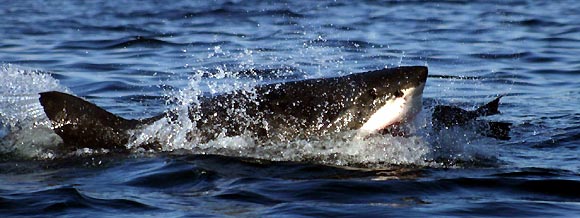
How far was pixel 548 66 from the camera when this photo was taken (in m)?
16.7

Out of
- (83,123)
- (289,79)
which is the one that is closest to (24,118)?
(83,123)

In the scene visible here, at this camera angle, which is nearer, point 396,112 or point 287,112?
point 396,112

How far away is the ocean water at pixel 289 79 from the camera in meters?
8.32

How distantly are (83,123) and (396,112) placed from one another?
7.50 feet

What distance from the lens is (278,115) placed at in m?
9.78

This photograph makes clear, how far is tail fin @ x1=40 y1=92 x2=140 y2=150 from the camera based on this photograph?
9.62m

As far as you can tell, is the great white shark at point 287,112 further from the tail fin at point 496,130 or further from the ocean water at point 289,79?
the tail fin at point 496,130

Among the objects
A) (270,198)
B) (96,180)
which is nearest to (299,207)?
(270,198)

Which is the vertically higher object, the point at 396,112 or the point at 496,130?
the point at 396,112

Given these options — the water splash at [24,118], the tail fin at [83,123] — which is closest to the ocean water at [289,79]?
the water splash at [24,118]

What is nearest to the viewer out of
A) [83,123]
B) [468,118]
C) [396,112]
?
[396,112]

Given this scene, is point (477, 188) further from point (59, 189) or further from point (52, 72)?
point (52, 72)

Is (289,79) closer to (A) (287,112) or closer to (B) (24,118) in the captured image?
(B) (24,118)

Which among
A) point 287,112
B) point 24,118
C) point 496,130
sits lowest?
point 496,130
